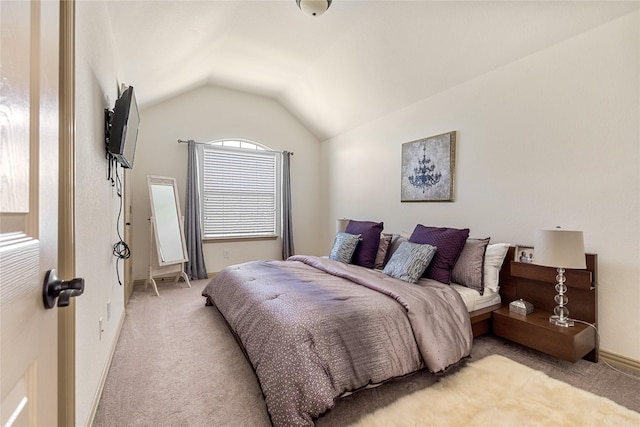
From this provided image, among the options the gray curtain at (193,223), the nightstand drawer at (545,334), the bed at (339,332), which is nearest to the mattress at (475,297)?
the bed at (339,332)

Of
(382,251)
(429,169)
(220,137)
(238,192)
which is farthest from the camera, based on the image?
(238,192)

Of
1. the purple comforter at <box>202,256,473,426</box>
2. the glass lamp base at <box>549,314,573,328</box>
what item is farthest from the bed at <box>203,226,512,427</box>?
the glass lamp base at <box>549,314,573,328</box>

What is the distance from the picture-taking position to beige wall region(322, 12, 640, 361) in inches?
85.0

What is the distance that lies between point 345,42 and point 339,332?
310cm

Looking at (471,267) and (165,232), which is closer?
(471,267)

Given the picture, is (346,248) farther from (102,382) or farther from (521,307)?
(102,382)

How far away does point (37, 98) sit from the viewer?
58 cm

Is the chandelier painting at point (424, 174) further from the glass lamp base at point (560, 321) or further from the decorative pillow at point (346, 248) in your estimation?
the glass lamp base at point (560, 321)

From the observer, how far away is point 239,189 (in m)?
5.13

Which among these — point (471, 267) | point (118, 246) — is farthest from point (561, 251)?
point (118, 246)

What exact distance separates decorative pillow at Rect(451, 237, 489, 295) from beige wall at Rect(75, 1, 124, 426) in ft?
8.73

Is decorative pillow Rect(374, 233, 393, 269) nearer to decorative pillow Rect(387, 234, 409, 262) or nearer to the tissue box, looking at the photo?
decorative pillow Rect(387, 234, 409, 262)

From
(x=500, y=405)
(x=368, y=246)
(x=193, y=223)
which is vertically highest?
(x=193, y=223)

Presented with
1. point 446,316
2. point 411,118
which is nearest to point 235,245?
point 411,118
